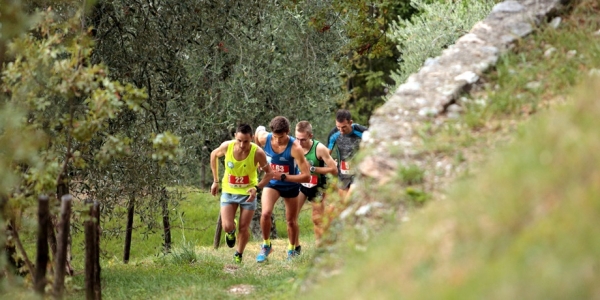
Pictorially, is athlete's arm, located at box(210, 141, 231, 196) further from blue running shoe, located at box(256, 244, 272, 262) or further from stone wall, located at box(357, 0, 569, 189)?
stone wall, located at box(357, 0, 569, 189)

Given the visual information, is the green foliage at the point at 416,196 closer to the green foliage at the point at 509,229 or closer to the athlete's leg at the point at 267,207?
the green foliage at the point at 509,229

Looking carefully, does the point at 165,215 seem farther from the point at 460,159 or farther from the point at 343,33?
the point at 460,159

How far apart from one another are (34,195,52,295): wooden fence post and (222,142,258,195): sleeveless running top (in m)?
4.29

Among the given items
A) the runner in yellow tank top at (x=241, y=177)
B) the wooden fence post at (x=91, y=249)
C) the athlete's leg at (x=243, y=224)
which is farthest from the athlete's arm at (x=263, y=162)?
the wooden fence post at (x=91, y=249)

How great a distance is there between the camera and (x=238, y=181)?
37.8ft

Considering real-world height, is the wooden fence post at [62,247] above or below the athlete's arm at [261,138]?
below

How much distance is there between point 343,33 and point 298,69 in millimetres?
1589

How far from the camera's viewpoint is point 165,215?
14.1m

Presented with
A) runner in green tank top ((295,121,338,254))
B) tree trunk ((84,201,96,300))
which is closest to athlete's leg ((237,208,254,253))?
runner in green tank top ((295,121,338,254))

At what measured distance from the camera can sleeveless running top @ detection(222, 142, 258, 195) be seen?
11.4m

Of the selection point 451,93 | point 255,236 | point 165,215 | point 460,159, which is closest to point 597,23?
point 451,93

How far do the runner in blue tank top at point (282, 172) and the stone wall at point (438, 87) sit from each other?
3404 millimetres

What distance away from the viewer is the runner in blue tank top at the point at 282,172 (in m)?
11.4

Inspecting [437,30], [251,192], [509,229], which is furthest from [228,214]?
[437,30]
